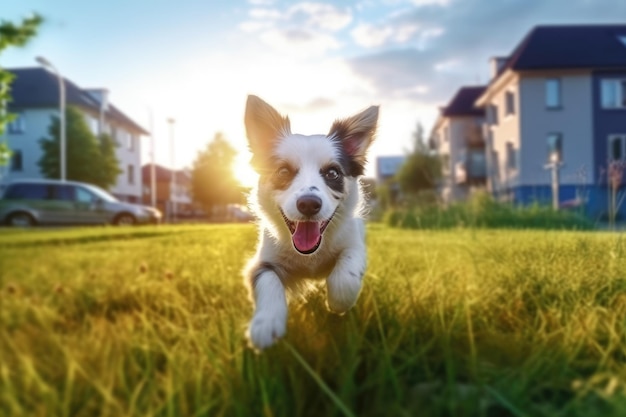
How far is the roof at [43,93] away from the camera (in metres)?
1.78

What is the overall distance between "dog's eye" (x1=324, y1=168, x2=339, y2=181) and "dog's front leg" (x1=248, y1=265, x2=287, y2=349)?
591mm

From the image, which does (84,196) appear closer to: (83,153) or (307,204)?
(83,153)

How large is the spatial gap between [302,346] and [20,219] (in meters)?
1.06

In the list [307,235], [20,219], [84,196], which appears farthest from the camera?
[307,235]

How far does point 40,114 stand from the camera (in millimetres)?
2328

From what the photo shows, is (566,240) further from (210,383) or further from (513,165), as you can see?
(513,165)

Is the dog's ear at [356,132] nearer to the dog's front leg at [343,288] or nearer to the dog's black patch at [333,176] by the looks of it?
the dog's black patch at [333,176]

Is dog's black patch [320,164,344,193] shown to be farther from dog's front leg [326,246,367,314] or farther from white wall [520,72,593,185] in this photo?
white wall [520,72,593,185]

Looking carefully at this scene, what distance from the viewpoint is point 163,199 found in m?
4.15

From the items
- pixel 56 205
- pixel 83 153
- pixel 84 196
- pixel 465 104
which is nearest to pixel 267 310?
pixel 56 205

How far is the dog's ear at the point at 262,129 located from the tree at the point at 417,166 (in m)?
34.6

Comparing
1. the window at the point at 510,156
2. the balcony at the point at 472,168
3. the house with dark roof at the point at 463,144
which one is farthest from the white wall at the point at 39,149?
the balcony at the point at 472,168

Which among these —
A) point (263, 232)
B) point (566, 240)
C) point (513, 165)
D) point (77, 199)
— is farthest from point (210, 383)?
point (513, 165)

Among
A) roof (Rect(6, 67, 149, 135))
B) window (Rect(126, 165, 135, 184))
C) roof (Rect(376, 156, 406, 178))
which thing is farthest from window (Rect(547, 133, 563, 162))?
roof (Rect(376, 156, 406, 178))
